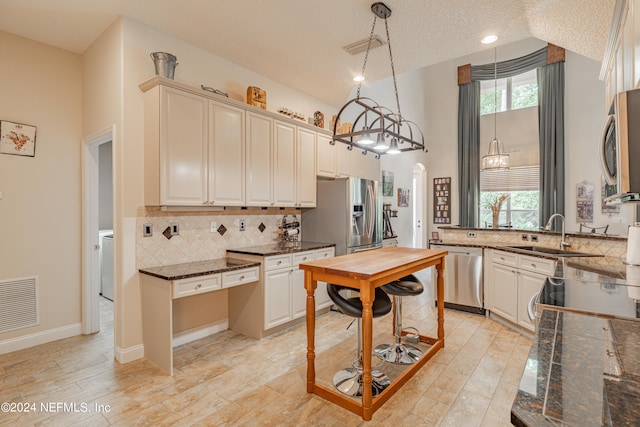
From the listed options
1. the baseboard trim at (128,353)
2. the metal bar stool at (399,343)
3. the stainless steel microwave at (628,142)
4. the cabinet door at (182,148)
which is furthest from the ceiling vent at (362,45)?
the baseboard trim at (128,353)

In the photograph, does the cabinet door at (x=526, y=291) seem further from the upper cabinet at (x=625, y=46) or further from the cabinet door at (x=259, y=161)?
the cabinet door at (x=259, y=161)

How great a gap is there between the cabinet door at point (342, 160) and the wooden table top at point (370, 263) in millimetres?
1996

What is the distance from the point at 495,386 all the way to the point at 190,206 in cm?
306

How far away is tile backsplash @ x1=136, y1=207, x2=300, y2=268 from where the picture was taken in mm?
3076

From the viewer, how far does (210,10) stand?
2.91 metres

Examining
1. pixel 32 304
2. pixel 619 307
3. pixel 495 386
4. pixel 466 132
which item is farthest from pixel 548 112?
pixel 32 304

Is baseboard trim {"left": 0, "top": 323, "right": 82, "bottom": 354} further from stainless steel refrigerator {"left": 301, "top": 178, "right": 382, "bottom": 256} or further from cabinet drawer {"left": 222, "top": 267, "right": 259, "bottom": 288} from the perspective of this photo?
stainless steel refrigerator {"left": 301, "top": 178, "right": 382, "bottom": 256}

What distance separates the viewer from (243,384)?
2.53 meters

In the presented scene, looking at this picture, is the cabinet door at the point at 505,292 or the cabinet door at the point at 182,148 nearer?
the cabinet door at the point at 182,148

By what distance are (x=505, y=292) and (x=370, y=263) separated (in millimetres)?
2203

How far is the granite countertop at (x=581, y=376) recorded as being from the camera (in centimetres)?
62

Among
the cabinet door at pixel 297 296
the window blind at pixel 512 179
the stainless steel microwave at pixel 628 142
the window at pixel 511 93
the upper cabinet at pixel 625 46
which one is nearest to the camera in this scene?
the stainless steel microwave at pixel 628 142

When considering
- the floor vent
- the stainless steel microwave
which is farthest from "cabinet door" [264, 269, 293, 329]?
the stainless steel microwave

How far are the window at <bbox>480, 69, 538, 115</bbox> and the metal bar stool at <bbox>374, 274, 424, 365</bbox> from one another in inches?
246
